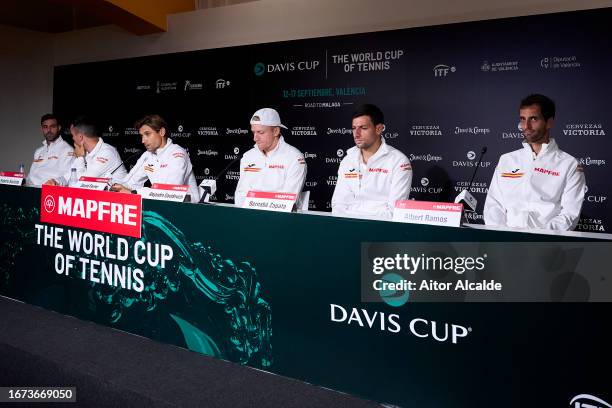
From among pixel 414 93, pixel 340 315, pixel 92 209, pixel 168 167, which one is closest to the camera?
pixel 340 315

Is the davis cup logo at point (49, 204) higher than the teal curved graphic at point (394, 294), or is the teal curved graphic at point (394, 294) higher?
the davis cup logo at point (49, 204)

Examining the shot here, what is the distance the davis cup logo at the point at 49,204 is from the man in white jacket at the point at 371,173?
1421mm

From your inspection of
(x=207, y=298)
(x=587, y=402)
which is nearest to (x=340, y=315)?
(x=207, y=298)

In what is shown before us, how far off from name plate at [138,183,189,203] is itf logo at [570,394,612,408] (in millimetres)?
1403

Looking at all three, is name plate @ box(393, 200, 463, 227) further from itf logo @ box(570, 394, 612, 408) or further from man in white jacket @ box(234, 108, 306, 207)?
man in white jacket @ box(234, 108, 306, 207)

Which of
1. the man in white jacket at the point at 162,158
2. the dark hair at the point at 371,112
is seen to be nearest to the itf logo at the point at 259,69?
the man in white jacket at the point at 162,158

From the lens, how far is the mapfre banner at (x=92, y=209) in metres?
2.03

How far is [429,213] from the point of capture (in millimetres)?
1409

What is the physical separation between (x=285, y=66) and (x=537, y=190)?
8.12 feet

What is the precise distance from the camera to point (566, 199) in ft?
8.60

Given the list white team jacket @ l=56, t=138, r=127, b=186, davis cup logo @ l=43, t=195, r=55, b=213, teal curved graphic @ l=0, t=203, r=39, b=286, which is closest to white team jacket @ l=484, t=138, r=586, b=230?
davis cup logo @ l=43, t=195, r=55, b=213

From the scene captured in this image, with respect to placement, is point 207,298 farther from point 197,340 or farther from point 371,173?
point 371,173

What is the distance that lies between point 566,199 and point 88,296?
231 centimetres

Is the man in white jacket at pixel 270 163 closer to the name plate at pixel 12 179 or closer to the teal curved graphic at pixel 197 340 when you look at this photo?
the name plate at pixel 12 179
